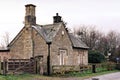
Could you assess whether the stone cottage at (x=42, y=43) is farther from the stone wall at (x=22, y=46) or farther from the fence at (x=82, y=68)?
the fence at (x=82, y=68)

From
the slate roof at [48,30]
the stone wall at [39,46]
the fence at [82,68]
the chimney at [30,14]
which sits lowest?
the fence at [82,68]

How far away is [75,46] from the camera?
137 feet

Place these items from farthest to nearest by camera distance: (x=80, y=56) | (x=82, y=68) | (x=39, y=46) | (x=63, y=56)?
1. (x=80, y=56)
2. (x=82, y=68)
3. (x=63, y=56)
4. (x=39, y=46)

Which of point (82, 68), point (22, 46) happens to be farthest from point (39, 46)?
point (82, 68)

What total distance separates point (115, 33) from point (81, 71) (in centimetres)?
7045

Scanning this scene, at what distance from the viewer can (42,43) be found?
35.8 m

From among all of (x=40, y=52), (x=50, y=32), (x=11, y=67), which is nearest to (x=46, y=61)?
(x=40, y=52)

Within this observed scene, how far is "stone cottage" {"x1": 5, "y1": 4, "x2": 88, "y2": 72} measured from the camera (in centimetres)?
3562

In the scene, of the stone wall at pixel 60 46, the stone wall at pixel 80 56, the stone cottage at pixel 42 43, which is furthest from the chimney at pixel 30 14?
the stone wall at pixel 80 56

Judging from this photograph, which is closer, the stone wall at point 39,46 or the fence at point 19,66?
the fence at point 19,66

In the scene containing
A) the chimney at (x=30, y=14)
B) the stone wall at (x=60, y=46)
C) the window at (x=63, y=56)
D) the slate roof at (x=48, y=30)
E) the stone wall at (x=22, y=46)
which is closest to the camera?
the stone wall at (x=60, y=46)

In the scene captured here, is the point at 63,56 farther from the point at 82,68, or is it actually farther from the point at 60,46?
the point at 82,68

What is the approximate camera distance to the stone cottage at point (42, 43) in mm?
35625

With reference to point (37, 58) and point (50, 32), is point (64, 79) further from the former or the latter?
point (50, 32)
